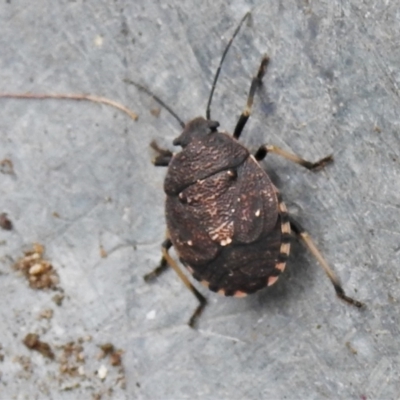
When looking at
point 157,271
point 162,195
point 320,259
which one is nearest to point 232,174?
point 320,259

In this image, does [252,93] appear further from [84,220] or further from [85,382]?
[85,382]

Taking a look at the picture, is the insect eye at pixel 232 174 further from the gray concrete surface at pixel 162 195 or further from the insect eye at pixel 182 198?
the gray concrete surface at pixel 162 195

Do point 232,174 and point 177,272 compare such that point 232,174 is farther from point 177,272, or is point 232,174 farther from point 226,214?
point 177,272

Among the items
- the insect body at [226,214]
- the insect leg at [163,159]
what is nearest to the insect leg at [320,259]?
the insect body at [226,214]

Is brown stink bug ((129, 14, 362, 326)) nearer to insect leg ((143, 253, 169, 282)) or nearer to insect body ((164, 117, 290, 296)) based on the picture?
insect body ((164, 117, 290, 296))

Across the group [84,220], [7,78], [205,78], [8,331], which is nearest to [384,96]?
[205,78]

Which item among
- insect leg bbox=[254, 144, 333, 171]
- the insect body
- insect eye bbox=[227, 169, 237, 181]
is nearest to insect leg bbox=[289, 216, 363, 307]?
the insect body
